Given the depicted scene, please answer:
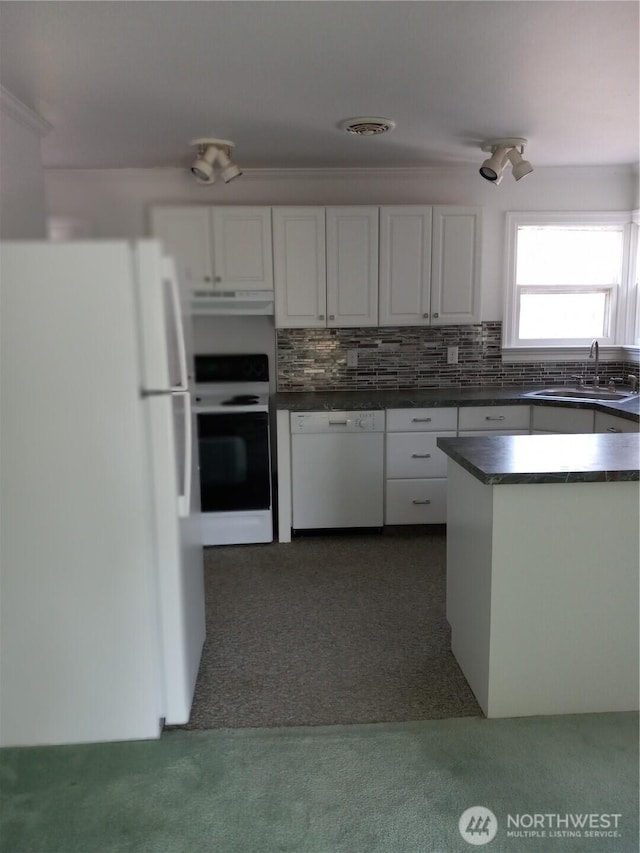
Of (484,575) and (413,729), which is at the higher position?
(484,575)

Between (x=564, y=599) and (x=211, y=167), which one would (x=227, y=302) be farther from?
(x=564, y=599)

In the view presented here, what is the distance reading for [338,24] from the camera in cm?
167

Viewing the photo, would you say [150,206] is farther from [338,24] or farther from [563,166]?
[563,166]

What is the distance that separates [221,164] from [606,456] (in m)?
1.37

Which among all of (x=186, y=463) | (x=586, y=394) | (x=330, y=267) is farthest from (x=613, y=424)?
(x=186, y=463)

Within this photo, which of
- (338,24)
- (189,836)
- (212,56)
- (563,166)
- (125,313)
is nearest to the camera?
(125,313)

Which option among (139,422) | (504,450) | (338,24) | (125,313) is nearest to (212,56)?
(338,24)

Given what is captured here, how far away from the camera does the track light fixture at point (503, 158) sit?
269 cm

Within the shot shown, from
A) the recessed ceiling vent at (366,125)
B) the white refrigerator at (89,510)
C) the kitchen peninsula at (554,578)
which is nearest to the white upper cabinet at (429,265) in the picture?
the recessed ceiling vent at (366,125)

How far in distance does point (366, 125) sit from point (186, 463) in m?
1.80

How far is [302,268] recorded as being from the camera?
10.2ft

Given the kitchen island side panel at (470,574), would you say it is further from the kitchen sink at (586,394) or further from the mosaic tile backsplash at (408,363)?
the mosaic tile backsplash at (408,363)

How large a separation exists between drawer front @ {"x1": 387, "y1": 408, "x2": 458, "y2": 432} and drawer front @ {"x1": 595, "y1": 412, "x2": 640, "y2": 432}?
0.69m

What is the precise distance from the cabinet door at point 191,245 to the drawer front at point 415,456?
8.09 ft
